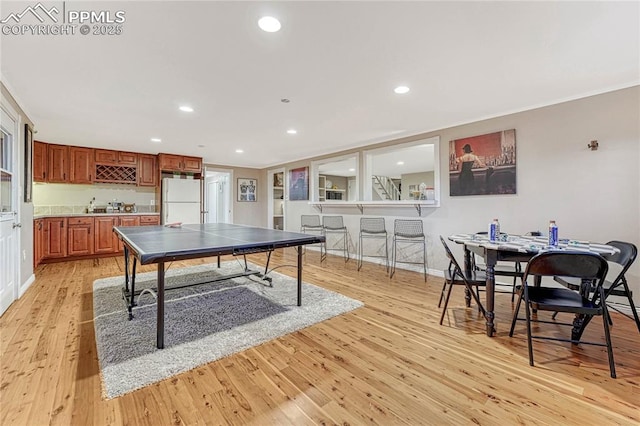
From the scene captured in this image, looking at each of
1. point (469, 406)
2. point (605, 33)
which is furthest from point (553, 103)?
point (469, 406)

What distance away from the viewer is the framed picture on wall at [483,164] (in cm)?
356

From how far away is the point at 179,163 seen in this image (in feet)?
21.3

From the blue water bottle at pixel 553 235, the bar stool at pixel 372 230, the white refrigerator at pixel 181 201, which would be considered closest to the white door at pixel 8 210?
the white refrigerator at pixel 181 201

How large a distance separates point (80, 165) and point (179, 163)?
180 centimetres

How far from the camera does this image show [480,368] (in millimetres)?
1859

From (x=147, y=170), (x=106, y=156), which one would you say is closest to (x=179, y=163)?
(x=147, y=170)

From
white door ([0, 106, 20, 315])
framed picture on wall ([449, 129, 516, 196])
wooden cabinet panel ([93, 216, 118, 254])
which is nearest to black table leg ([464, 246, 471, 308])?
framed picture on wall ([449, 129, 516, 196])

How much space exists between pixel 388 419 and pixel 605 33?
290 centimetres

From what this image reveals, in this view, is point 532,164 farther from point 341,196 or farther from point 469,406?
point 341,196

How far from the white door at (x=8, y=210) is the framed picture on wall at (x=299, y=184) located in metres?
4.84

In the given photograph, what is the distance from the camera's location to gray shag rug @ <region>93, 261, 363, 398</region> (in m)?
1.85

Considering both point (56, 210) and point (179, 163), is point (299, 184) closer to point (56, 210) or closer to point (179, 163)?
point (179, 163)

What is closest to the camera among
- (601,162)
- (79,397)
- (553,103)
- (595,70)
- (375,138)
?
(79,397)

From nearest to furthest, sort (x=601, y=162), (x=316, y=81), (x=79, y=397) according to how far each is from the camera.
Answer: (x=79, y=397)
(x=316, y=81)
(x=601, y=162)
